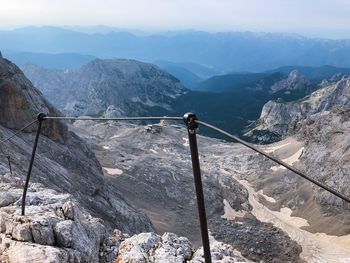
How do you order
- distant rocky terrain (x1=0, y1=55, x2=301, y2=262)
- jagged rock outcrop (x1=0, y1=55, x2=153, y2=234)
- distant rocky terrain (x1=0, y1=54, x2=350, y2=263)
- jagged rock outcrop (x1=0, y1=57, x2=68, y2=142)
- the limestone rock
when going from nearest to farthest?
distant rocky terrain (x1=0, y1=55, x2=301, y2=262) < distant rocky terrain (x1=0, y1=54, x2=350, y2=263) < the limestone rock < jagged rock outcrop (x1=0, y1=55, x2=153, y2=234) < jagged rock outcrop (x1=0, y1=57, x2=68, y2=142)

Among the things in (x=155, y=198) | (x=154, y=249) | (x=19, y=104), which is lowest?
(x=155, y=198)

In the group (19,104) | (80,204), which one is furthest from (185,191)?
(80,204)

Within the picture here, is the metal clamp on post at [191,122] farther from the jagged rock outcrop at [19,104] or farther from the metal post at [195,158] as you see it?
the jagged rock outcrop at [19,104]

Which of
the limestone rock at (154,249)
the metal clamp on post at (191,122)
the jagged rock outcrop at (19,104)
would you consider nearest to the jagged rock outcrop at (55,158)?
the jagged rock outcrop at (19,104)

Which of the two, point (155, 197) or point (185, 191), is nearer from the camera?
point (155, 197)

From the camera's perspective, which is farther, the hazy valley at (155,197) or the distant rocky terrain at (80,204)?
the hazy valley at (155,197)

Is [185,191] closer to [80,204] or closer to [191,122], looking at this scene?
[80,204]

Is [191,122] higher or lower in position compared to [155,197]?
higher

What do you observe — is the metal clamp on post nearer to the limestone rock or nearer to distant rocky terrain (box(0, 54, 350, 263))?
distant rocky terrain (box(0, 54, 350, 263))

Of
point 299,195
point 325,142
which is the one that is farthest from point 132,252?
point 325,142

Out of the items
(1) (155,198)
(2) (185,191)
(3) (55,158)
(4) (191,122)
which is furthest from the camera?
(2) (185,191)

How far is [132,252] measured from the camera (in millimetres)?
20625

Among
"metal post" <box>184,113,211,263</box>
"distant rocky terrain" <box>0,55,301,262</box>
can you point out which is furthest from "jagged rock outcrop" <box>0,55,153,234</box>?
"metal post" <box>184,113,211,263</box>

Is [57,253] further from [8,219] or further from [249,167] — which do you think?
[249,167]
